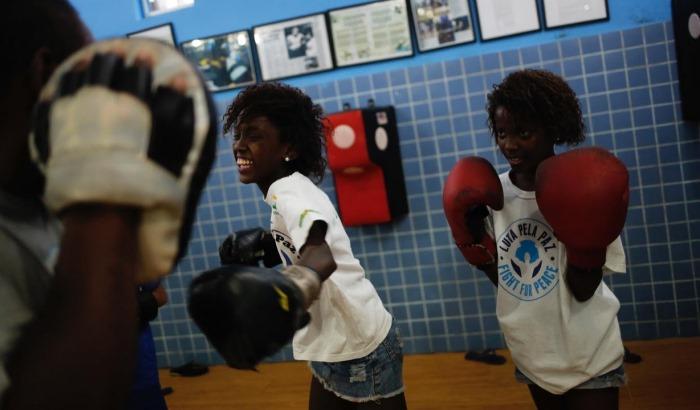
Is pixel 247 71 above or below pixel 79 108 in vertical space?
above

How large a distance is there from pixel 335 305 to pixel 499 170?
5.45 feet

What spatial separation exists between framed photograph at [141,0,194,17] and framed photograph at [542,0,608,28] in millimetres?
2116

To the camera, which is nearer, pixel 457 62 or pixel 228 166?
pixel 457 62

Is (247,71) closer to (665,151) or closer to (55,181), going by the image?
(665,151)

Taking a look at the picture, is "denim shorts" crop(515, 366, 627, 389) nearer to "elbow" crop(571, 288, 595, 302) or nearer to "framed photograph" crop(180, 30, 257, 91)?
"elbow" crop(571, 288, 595, 302)

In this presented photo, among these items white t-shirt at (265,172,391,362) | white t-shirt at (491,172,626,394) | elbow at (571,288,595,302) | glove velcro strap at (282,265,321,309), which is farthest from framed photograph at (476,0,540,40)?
glove velcro strap at (282,265,321,309)

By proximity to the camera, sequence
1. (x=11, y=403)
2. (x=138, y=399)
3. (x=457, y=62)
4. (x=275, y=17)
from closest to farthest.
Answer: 1. (x=11, y=403)
2. (x=138, y=399)
3. (x=457, y=62)
4. (x=275, y=17)

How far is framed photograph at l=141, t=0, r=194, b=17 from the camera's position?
3555 mm

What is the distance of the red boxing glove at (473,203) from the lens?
1619 millimetres

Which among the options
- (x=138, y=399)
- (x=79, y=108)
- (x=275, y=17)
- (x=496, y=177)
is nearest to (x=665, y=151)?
(x=496, y=177)

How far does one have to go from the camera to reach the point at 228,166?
3506mm

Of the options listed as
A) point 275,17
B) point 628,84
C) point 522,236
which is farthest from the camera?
point 275,17

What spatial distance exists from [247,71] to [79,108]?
3093 mm

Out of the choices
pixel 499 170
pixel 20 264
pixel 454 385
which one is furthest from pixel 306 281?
pixel 499 170
